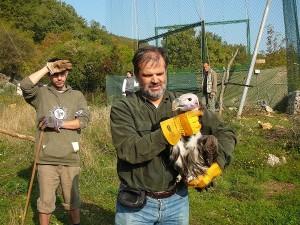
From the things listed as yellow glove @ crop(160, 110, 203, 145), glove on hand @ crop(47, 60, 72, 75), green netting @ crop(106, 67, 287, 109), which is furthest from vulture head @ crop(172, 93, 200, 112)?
green netting @ crop(106, 67, 287, 109)

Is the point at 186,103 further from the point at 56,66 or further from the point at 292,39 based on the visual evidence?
the point at 292,39

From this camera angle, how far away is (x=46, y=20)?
5003cm

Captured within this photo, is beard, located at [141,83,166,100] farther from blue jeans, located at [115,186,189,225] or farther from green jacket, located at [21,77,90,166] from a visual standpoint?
green jacket, located at [21,77,90,166]

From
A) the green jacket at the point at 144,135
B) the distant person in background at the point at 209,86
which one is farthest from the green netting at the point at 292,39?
the green jacket at the point at 144,135

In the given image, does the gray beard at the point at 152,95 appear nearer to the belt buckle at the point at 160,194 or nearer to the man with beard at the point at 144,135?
the man with beard at the point at 144,135

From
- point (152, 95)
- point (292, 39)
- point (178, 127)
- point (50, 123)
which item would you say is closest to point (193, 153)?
point (178, 127)

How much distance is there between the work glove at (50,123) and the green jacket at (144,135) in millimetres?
1712

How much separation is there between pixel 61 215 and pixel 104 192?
0.82 metres

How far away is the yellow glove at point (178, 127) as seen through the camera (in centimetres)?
210

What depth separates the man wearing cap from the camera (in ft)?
13.0

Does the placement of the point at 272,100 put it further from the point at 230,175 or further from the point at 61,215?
the point at 61,215

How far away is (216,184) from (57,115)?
2.81m

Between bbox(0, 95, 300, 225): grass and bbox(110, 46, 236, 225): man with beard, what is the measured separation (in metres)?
2.38

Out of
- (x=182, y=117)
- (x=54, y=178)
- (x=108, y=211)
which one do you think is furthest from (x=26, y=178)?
(x=182, y=117)
